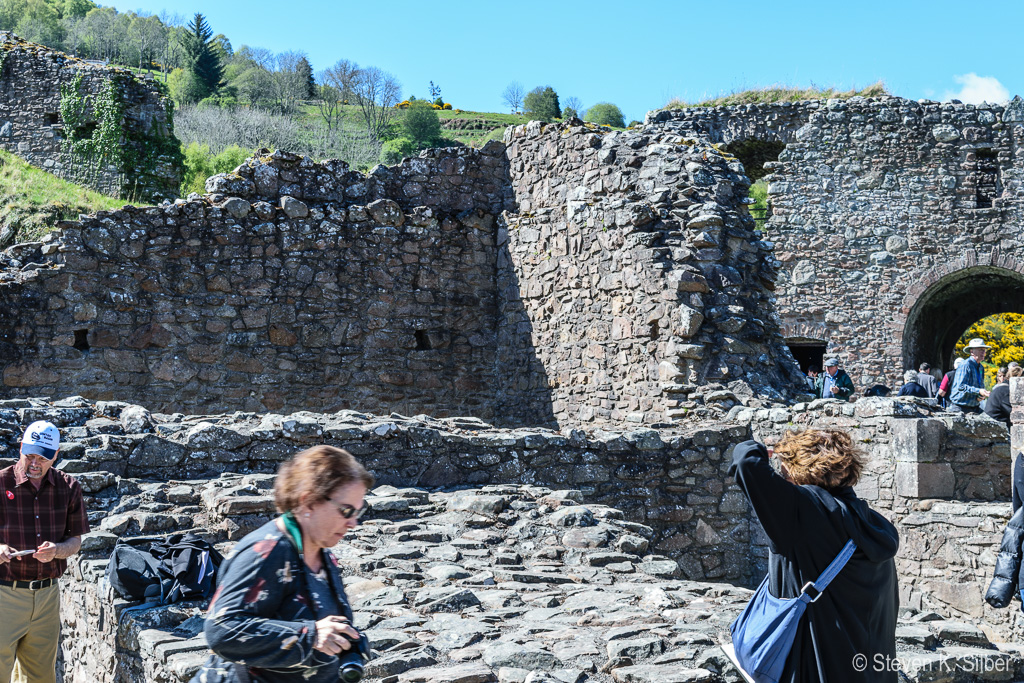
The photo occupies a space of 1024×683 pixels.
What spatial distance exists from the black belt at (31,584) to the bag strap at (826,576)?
3406 millimetres

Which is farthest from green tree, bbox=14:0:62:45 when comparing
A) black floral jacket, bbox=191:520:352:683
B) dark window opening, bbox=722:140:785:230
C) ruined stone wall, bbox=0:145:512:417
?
black floral jacket, bbox=191:520:352:683

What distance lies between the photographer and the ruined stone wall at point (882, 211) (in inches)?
669

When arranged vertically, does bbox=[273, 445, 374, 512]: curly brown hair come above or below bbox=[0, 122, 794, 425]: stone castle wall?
below

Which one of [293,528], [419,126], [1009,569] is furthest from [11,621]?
[419,126]

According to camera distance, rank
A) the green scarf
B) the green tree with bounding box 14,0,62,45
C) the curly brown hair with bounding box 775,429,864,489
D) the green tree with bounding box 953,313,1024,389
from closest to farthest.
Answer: the green scarf
the curly brown hair with bounding box 775,429,864,489
the green tree with bounding box 953,313,1024,389
the green tree with bounding box 14,0,62,45

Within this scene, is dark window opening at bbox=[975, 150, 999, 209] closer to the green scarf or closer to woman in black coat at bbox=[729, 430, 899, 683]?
woman in black coat at bbox=[729, 430, 899, 683]

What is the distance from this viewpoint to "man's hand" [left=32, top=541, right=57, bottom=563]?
→ 3.95m

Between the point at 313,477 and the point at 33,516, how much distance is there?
255 cm

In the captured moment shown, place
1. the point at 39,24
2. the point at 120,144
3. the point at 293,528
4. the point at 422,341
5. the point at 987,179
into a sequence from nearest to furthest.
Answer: the point at 293,528 → the point at 422,341 → the point at 120,144 → the point at 987,179 → the point at 39,24

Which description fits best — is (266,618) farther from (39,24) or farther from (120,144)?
(39,24)

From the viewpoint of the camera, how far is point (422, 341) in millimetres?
10680

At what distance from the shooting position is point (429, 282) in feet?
35.1

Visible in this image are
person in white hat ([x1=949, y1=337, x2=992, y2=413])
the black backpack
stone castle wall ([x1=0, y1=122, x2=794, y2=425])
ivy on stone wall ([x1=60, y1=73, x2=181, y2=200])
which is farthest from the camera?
ivy on stone wall ([x1=60, y1=73, x2=181, y2=200])

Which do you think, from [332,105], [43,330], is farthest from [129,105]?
[332,105]
